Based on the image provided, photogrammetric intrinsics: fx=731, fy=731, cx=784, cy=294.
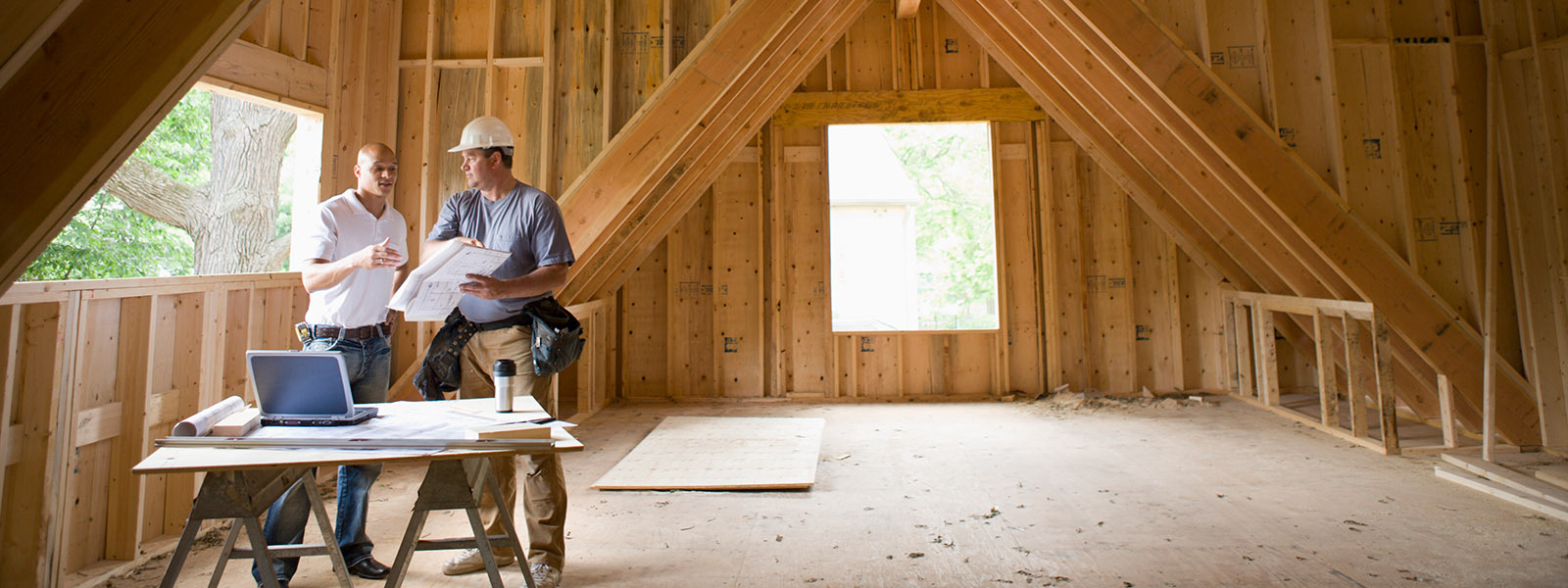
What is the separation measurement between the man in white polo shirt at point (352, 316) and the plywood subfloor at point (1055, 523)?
0.21 metres

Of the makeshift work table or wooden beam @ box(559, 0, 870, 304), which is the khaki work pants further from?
wooden beam @ box(559, 0, 870, 304)

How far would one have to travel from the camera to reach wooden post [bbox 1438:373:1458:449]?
389 centimetres

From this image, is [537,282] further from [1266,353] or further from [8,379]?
[1266,353]

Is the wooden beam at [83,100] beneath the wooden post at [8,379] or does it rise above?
above

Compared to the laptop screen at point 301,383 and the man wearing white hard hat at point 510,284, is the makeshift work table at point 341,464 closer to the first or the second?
the laptop screen at point 301,383

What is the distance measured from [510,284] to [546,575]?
92cm

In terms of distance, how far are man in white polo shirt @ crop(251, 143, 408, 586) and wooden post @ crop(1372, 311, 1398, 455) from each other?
4582mm

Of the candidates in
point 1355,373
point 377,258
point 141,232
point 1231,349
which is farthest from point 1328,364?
point 141,232

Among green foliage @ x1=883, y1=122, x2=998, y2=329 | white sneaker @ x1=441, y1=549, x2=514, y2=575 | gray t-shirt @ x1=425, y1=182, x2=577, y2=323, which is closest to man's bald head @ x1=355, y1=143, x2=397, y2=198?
gray t-shirt @ x1=425, y1=182, x2=577, y2=323

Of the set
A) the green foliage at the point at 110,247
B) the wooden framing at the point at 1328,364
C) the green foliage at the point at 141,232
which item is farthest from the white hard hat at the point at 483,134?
the green foliage at the point at 110,247

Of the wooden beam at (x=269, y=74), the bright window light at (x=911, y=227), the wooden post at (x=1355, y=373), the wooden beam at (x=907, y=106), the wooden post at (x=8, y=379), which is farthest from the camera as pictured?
the bright window light at (x=911, y=227)

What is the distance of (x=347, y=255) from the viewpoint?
2432 mm

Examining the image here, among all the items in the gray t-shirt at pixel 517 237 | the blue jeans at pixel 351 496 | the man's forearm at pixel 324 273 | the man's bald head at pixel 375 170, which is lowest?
the blue jeans at pixel 351 496

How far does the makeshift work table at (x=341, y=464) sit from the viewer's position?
5.04 ft
